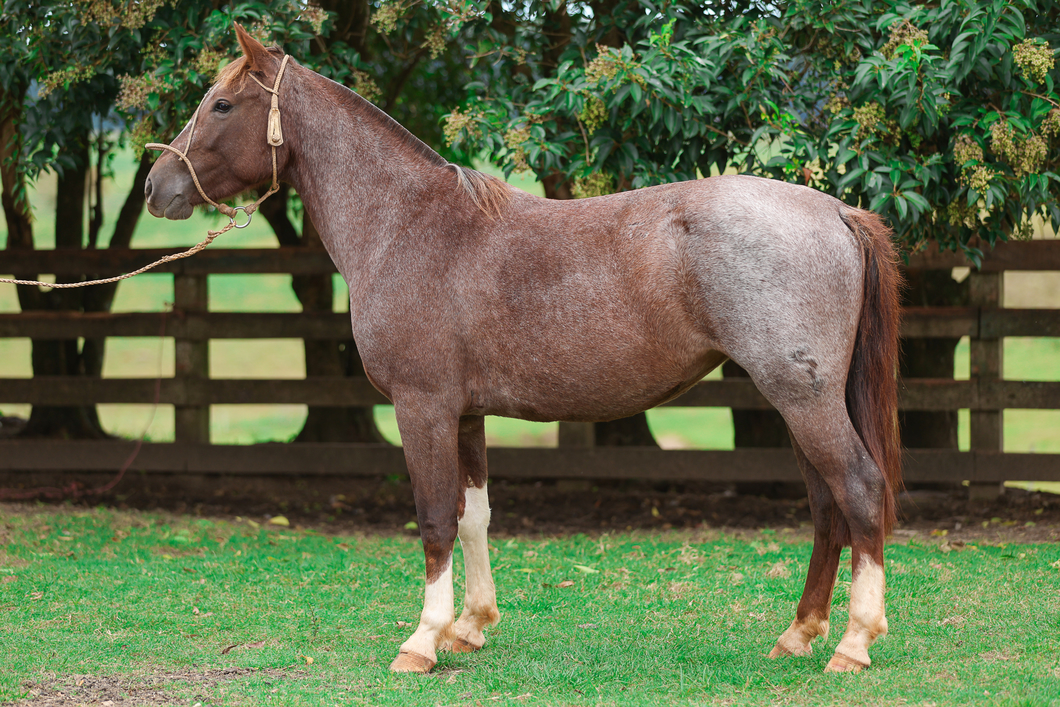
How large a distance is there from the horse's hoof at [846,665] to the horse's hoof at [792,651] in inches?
9.7

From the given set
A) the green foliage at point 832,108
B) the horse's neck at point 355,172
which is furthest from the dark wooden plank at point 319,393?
the horse's neck at point 355,172

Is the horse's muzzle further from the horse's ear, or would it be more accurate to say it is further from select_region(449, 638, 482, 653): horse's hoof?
select_region(449, 638, 482, 653): horse's hoof

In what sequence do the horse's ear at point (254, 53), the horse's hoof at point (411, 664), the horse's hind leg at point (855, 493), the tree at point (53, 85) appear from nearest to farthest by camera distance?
the horse's hind leg at point (855, 493), the horse's hoof at point (411, 664), the horse's ear at point (254, 53), the tree at point (53, 85)

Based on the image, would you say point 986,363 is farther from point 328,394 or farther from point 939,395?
point 328,394

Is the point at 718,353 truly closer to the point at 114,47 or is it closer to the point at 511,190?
the point at 511,190

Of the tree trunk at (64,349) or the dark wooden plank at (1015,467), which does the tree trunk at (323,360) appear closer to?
the tree trunk at (64,349)

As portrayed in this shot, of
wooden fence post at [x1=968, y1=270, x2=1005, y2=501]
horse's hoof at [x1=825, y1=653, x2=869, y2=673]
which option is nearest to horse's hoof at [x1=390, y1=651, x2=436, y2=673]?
horse's hoof at [x1=825, y1=653, x2=869, y2=673]

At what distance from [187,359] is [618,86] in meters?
4.43

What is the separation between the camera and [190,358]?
734 centimetres

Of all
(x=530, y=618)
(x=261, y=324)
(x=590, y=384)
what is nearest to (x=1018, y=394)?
(x=530, y=618)

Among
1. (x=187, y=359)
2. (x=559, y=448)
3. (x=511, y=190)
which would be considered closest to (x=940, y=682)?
(x=511, y=190)

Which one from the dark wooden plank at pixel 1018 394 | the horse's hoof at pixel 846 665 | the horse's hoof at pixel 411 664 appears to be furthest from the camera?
the dark wooden plank at pixel 1018 394

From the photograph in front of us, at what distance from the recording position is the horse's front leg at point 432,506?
11.5 feet

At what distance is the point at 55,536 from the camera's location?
5.90 m
